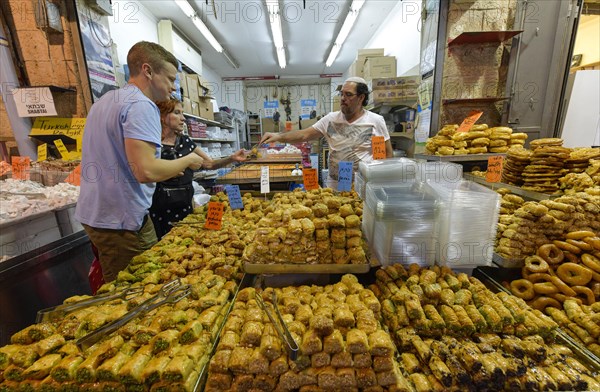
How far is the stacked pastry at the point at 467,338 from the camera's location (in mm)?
938

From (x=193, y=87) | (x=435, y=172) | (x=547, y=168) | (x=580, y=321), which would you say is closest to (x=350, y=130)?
(x=435, y=172)

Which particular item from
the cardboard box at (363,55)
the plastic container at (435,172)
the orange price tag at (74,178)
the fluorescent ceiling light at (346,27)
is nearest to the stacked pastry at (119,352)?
the plastic container at (435,172)

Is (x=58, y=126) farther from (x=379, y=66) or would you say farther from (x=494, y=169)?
(x=379, y=66)

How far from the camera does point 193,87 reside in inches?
262

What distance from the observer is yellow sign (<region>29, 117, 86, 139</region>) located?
3.40 metres

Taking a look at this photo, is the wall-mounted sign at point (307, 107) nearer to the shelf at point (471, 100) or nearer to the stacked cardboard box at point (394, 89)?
the stacked cardboard box at point (394, 89)

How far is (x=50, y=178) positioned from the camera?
321cm

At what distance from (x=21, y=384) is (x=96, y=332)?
0.25m

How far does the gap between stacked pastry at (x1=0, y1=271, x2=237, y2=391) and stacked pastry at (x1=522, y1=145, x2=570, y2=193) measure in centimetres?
280

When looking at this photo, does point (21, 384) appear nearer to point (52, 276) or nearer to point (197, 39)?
point (52, 276)

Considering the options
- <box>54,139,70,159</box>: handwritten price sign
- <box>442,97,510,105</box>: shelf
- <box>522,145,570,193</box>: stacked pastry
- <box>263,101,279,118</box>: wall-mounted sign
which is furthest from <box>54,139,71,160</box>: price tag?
<box>263,101,279,118</box>: wall-mounted sign

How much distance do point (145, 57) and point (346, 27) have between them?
668 cm

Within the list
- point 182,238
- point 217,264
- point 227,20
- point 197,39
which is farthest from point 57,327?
point 197,39

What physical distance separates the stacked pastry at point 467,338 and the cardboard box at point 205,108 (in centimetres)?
715
